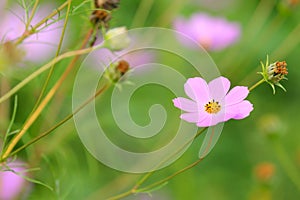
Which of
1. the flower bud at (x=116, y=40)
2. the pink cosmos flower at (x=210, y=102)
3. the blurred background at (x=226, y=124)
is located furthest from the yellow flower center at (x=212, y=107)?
the blurred background at (x=226, y=124)

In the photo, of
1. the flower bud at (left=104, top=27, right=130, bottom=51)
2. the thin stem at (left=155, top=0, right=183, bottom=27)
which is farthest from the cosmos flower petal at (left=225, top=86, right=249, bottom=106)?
the thin stem at (left=155, top=0, right=183, bottom=27)

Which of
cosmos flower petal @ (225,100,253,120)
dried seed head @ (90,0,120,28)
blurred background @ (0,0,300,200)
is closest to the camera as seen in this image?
cosmos flower petal @ (225,100,253,120)

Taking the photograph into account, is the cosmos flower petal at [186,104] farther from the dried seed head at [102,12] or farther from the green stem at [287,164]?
the green stem at [287,164]

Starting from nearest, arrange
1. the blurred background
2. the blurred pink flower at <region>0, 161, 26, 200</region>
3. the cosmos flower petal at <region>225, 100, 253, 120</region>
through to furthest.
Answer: the cosmos flower petal at <region>225, 100, 253, 120</region> < the blurred pink flower at <region>0, 161, 26, 200</region> < the blurred background

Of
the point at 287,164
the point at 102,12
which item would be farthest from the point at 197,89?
the point at 287,164

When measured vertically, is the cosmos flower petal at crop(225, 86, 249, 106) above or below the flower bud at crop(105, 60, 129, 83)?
below

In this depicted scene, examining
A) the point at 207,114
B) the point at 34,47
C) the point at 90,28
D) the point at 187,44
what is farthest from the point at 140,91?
the point at 207,114

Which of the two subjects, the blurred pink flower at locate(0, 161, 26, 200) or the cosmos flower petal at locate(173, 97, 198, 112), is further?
the blurred pink flower at locate(0, 161, 26, 200)

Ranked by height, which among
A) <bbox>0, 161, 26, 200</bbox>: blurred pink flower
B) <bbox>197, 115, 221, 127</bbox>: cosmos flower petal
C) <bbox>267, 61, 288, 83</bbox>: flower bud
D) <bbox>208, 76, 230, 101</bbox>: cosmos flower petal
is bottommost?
<bbox>197, 115, 221, 127</bbox>: cosmos flower petal

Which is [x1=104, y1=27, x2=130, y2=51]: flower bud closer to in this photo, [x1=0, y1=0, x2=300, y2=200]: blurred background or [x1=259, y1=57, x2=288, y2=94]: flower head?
[x1=259, y1=57, x2=288, y2=94]: flower head
